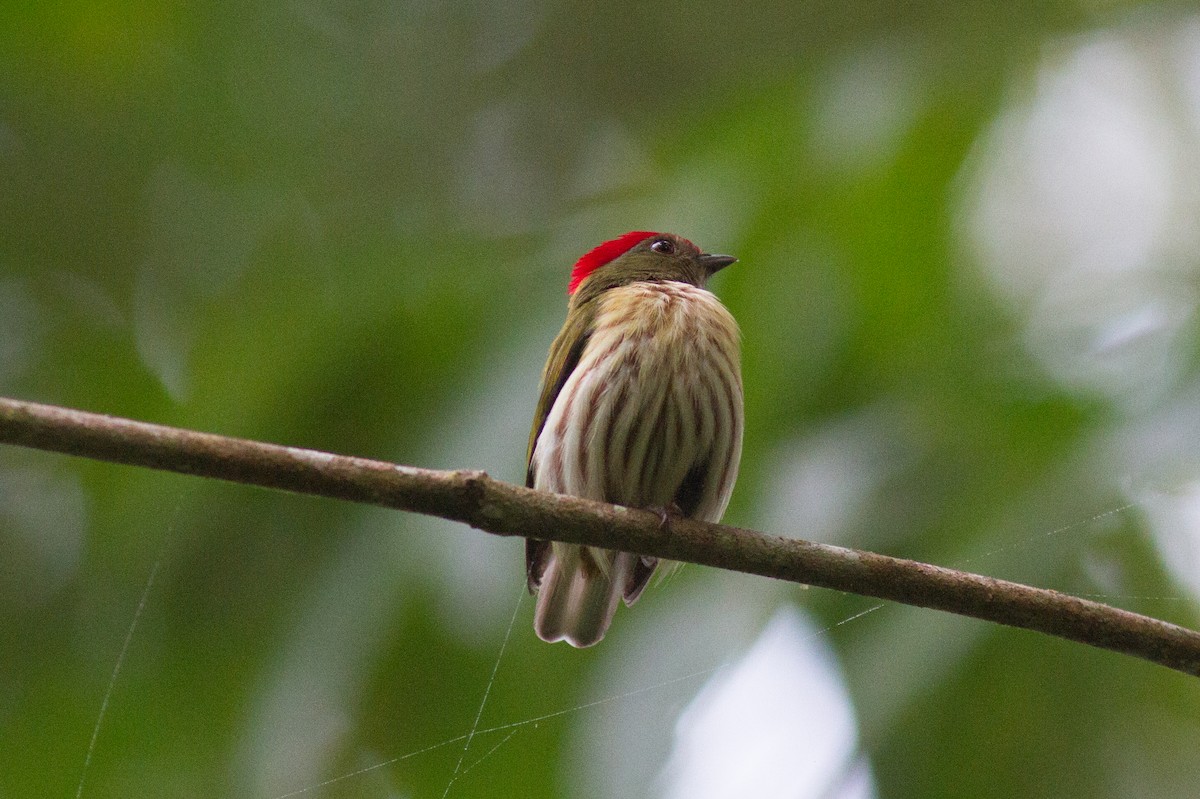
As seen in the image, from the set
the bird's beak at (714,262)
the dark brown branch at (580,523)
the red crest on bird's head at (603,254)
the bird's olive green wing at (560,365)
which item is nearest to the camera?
the dark brown branch at (580,523)

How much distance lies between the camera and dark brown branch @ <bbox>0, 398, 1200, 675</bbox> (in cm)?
226

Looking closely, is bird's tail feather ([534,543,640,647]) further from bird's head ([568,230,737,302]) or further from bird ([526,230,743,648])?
bird's head ([568,230,737,302])

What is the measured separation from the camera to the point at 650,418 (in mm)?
3744

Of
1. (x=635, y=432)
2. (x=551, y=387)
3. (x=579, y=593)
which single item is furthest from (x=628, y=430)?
(x=579, y=593)

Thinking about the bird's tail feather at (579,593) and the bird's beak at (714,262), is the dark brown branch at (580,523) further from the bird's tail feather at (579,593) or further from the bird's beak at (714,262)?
the bird's beak at (714,262)

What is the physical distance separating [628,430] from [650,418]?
0.25ft

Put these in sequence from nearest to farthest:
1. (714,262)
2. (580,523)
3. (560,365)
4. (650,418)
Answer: (580,523)
(650,418)
(560,365)
(714,262)

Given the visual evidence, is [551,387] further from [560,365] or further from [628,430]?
[628,430]

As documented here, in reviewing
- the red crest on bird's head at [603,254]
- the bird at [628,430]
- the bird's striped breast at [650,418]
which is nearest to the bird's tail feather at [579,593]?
the bird at [628,430]

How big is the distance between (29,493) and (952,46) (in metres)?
4.35

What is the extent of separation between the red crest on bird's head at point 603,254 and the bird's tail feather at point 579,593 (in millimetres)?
1139

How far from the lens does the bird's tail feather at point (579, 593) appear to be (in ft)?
12.7

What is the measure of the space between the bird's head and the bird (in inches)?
15.5

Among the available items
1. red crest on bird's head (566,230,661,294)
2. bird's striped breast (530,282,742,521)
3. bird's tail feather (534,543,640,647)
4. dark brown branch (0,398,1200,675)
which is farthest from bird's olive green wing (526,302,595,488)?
dark brown branch (0,398,1200,675)
